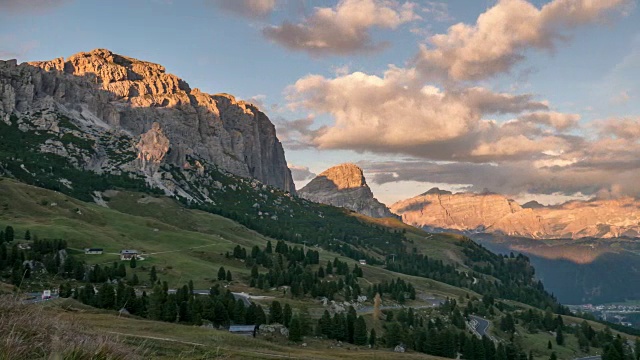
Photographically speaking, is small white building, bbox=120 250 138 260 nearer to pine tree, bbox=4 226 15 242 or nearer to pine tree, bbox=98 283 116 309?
pine tree, bbox=4 226 15 242

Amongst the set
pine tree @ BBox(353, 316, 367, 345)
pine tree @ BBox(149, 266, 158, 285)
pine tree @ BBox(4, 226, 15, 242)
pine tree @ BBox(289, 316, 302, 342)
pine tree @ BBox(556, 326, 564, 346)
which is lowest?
pine tree @ BBox(556, 326, 564, 346)

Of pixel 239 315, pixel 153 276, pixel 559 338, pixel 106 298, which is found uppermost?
pixel 106 298

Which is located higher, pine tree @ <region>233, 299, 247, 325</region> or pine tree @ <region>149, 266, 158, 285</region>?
pine tree @ <region>149, 266, 158, 285</region>

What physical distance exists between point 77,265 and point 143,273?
2292cm

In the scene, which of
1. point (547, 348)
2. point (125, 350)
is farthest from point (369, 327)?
point (125, 350)

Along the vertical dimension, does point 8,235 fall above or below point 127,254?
above

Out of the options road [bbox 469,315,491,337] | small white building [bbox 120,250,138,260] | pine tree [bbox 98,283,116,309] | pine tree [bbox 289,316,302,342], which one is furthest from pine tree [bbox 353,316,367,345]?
small white building [bbox 120,250,138,260]

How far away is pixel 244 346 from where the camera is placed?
64.8 metres

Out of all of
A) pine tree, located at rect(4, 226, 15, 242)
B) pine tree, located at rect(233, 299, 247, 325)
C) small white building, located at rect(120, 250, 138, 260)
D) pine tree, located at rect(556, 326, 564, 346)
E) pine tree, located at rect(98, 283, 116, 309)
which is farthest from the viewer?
pine tree, located at rect(556, 326, 564, 346)

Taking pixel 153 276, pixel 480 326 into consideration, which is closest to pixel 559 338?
pixel 480 326

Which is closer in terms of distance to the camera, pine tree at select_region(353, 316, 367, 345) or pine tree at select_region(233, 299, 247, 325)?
pine tree at select_region(233, 299, 247, 325)

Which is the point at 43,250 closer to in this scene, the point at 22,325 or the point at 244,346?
the point at 244,346

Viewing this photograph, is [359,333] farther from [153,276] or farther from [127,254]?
[127,254]

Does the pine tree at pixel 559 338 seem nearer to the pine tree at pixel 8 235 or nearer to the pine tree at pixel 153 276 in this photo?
Answer: the pine tree at pixel 153 276
